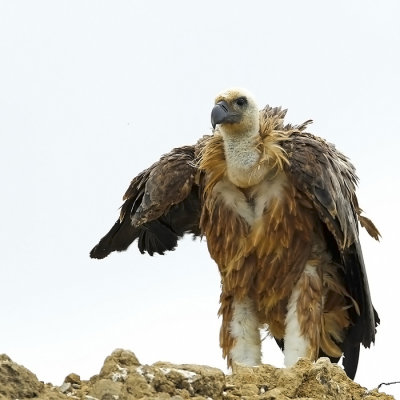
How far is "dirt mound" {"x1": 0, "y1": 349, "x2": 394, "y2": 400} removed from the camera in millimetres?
7164

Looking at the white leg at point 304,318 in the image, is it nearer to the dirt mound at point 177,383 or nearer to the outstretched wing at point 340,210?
the outstretched wing at point 340,210

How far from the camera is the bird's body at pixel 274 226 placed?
11.7 m

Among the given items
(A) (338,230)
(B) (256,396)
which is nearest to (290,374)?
(B) (256,396)

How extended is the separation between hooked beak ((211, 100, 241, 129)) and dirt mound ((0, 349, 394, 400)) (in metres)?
3.45

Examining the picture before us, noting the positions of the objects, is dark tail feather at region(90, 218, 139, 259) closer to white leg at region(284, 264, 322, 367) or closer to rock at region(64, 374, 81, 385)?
white leg at region(284, 264, 322, 367)

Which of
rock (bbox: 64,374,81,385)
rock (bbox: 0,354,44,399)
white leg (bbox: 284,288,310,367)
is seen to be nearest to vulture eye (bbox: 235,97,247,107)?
white leg (bbox: 284,288,310,367)

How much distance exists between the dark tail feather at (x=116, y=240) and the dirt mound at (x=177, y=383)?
506cm

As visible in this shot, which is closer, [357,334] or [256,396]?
[256,396]

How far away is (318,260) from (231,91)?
184 cm

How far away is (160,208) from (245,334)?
1.55 meters

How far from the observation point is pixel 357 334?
41.4 ft

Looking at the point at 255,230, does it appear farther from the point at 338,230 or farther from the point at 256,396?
the point at 256,396

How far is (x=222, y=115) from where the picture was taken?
11.8 m

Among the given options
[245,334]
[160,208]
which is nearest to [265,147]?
[160,208]
